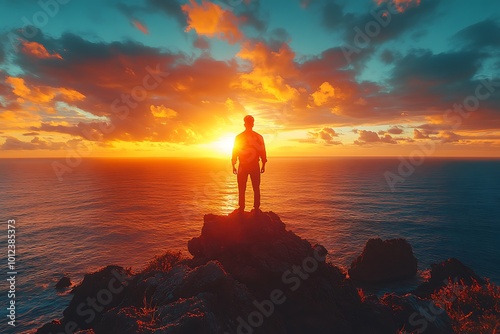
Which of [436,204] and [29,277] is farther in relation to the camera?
[436,204]

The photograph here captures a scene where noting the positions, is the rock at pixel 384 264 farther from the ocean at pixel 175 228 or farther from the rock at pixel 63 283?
the rock at pixel 63 283

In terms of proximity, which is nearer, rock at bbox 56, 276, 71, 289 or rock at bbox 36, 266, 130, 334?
rock at bbox 36, 266, 130, 334

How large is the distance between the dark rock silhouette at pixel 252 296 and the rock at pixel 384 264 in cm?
2715

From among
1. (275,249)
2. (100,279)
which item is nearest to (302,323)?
(275,249)

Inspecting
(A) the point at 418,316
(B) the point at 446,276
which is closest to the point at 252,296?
(A) the point at 418,316

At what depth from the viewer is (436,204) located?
85.3m

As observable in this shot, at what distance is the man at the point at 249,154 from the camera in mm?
13602

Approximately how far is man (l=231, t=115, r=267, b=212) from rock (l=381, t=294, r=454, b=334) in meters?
8.01

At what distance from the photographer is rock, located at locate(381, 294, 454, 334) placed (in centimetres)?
1033

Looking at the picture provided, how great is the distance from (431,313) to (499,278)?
39515 mm

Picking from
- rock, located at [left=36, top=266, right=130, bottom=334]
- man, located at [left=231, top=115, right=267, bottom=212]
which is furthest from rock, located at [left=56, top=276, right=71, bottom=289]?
man, located at [left=231, top=115, right=267, bottom=212]

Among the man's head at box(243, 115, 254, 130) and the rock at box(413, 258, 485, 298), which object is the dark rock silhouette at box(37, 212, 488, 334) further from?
the rock at box(413, 258, 485, 298)

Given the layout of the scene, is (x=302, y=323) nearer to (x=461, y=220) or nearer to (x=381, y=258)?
(x=381, y=258)

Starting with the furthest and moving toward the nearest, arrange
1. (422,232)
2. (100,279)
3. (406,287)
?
1. (422,232)
2. (406,287)
3. (100,279)
